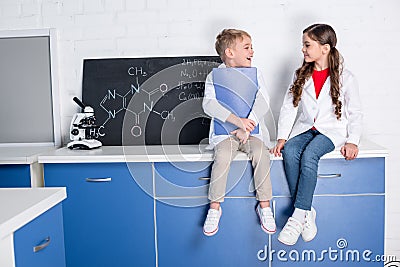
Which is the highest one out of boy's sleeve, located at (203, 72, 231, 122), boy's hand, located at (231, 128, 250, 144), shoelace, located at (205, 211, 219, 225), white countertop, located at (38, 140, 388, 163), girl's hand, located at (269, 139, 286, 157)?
boy's sleeve, located at (203, 72, 231, 122)

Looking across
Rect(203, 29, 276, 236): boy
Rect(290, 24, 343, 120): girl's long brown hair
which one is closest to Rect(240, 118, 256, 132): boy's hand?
Rect(203, 29, 276, 236): boy

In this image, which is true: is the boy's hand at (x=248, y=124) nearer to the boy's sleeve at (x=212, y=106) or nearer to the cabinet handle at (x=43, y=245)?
the boy's sleeve at (x=212, y=106)

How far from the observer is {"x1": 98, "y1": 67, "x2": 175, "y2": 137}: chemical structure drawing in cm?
300

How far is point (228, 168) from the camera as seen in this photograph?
250 cm

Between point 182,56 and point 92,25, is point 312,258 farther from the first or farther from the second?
point 92,25

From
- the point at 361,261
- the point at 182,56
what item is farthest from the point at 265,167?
the point at 182,56

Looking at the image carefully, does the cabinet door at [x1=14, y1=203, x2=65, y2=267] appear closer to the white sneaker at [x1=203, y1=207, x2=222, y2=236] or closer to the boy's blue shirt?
the white sneaker at [x1=203, y1=207, x2=222, y2=236]

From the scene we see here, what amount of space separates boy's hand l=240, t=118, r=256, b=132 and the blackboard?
0.42 metres

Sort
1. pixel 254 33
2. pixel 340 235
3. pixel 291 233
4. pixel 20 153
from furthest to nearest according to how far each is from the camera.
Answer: pixel 254 33 → pixel 20 153 → pixel 340 235 → pixel 291 233

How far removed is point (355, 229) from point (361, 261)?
0.53 ft

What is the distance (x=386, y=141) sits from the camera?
296 centimetres

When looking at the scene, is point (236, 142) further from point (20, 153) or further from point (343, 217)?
point (20, 153)

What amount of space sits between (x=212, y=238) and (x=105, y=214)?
551 mm

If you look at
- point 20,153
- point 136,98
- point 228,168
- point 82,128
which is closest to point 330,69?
point 228,168
